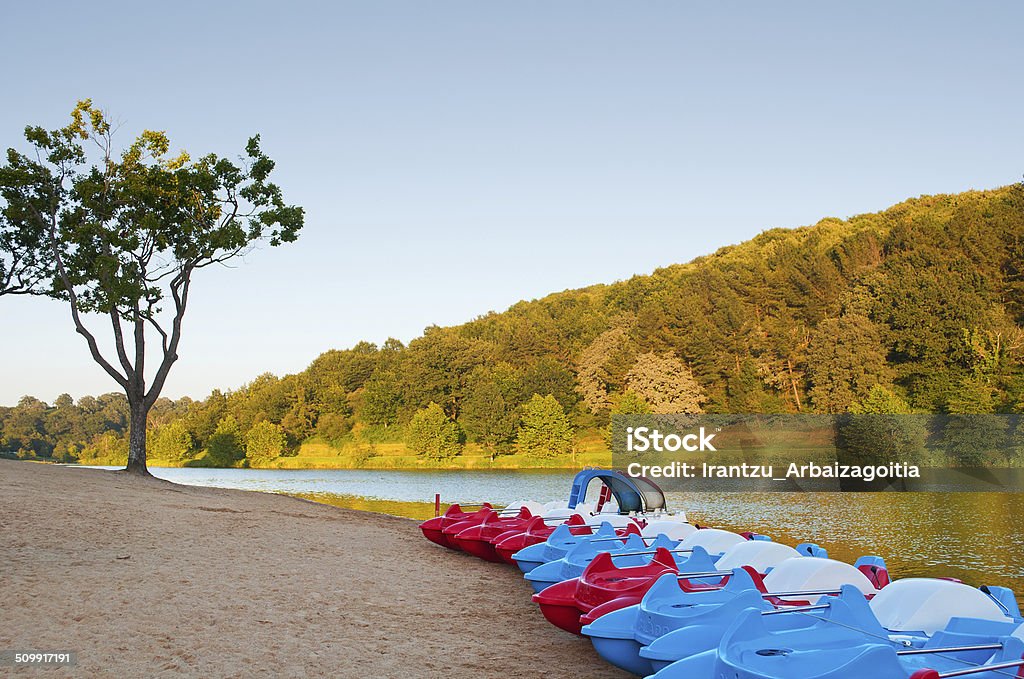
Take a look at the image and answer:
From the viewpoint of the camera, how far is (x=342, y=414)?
78938mm

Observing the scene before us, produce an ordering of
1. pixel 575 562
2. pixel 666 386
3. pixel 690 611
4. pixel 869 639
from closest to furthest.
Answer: pixel 869 639 → pixel 690 611 → pixel 575 562 → pixel 666 386

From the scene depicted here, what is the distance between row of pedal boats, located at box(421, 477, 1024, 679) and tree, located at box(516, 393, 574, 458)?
54894 millimetres

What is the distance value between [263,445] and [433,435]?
767 inches

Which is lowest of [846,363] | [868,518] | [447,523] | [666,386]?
[868,518]

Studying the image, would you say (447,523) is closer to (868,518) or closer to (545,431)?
(868,518)

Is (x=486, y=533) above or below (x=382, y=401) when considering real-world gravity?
below

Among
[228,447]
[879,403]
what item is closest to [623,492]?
[879,403]

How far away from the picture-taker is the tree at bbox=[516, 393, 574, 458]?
6544 cm

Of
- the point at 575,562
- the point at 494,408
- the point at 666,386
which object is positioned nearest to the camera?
the point at 575,562

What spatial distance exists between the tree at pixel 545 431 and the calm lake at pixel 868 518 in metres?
20.4

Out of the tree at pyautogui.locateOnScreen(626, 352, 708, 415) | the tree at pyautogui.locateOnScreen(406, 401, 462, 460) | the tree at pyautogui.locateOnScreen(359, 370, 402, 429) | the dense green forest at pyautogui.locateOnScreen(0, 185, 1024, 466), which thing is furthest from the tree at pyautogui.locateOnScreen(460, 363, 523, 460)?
the tree at pyautogui.locateOnScreen(626, 352, 708, 415)

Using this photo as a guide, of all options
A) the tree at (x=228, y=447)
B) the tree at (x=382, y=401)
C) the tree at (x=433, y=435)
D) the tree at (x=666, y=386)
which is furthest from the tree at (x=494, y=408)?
the tree at (x=228, y=447)

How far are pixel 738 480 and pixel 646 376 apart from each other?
541 inches

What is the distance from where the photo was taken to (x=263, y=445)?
77.3 m
